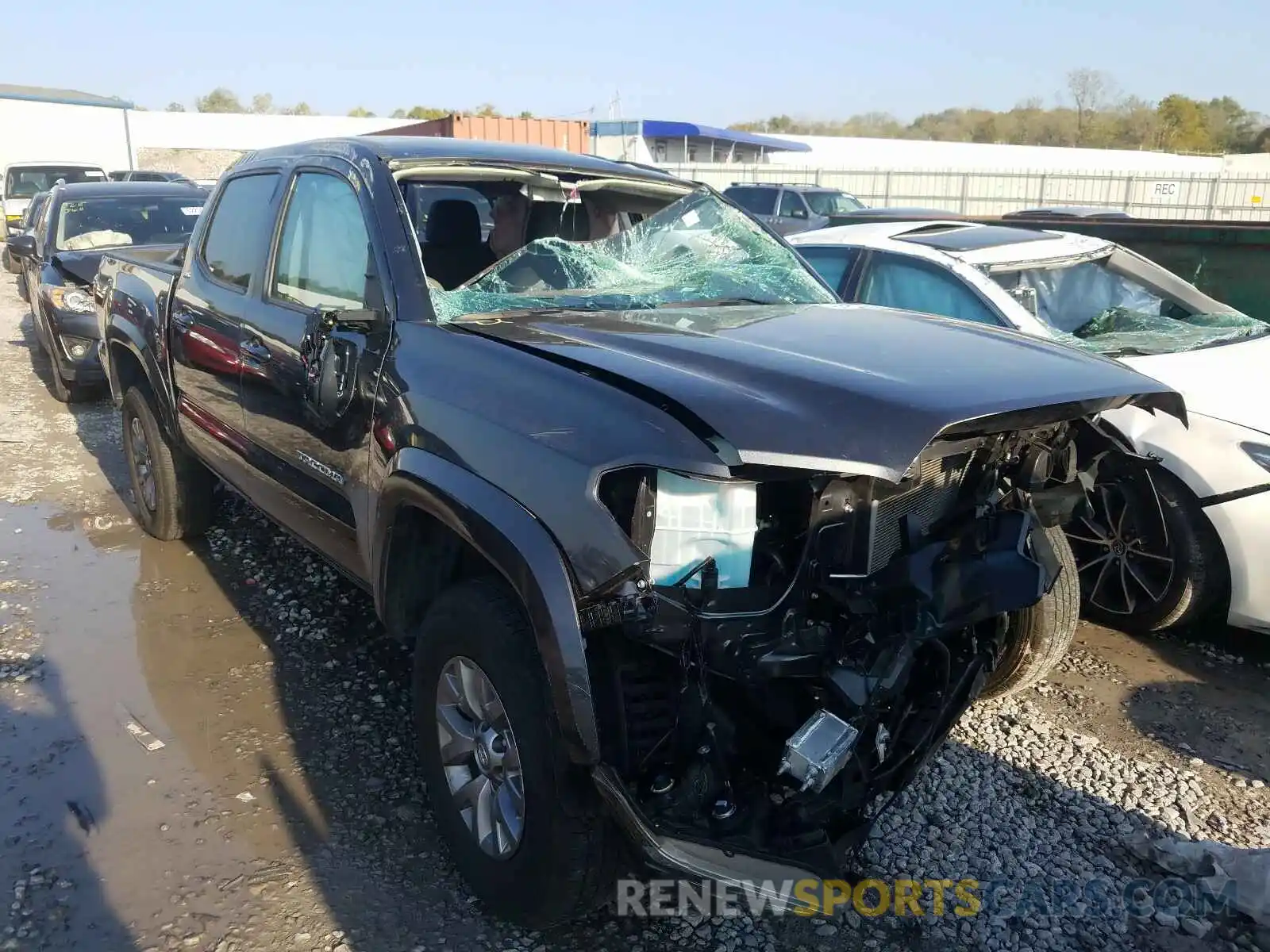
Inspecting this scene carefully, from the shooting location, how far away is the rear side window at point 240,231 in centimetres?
393

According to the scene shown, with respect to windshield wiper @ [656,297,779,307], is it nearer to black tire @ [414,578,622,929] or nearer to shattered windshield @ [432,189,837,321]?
shattered windshield @ [432,189,837,321]

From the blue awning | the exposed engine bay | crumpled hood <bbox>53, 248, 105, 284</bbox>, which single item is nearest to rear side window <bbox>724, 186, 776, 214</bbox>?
crumpled hood <bbox>53, 248, 105, 284</bbox>

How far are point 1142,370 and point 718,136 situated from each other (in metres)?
42.0

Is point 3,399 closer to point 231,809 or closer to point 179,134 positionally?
point 231,809

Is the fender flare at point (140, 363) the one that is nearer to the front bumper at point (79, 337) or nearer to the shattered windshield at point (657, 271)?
the shattered windshield at point (657, 271)

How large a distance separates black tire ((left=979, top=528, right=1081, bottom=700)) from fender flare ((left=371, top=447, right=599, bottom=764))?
5.45 feet

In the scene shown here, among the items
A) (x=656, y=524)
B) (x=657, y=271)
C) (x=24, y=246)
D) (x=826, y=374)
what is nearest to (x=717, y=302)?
(x=657, y=271)

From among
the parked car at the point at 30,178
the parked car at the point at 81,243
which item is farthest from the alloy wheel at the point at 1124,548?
the parked car at the point at 30,178

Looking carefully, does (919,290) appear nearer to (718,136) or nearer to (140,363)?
(140,363)

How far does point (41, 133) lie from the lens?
35844mm

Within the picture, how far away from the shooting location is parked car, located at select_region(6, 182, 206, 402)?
8.45 metres

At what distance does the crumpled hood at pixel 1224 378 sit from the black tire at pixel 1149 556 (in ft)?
1.07

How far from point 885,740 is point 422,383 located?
1.53 metres

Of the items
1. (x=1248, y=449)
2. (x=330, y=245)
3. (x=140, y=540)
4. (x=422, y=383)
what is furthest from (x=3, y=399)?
(x=1248, y=449)
